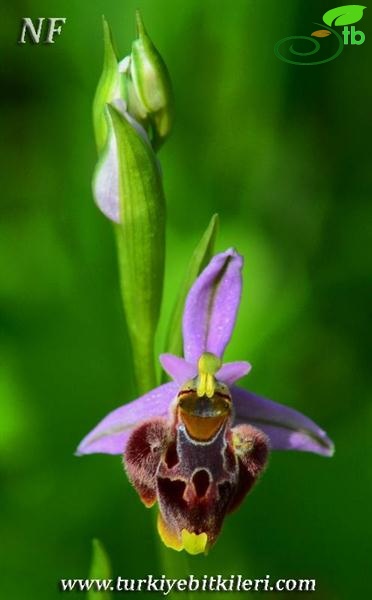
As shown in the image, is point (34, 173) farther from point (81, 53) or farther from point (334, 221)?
point (334, 221)

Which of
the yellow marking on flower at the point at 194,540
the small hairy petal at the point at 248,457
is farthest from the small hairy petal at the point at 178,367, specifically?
the yellow marking on flower at the point at 194,540

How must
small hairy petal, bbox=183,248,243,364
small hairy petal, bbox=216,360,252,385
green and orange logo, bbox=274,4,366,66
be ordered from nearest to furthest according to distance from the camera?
1. small hairy petal, bbox=183,248,243,364
2. small hairy petal, bbox=216,360,252,385
3. green and orange logo, bbox=274,4,366,66

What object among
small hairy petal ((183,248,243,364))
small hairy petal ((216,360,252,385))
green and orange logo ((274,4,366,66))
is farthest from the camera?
green and orange logo ((274,4,366,66))

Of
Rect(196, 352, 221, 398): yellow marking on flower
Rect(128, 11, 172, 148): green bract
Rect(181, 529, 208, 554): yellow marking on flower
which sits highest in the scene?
Rect(128, 11, 172, 148): green bract

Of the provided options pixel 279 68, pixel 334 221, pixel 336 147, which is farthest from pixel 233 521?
pixel 279 68

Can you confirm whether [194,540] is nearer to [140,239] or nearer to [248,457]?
[248,457]

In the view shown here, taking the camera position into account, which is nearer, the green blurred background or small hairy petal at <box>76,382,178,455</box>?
small hairy petal at <box>76,382,178,455</box>

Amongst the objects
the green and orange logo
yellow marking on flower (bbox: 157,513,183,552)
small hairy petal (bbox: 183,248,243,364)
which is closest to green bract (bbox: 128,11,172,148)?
small hairy petal (bbox: 183,248,243,364)

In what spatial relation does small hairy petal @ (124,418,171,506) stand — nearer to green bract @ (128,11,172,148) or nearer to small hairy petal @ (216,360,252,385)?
small hairy petal @ (216,360,252,385)

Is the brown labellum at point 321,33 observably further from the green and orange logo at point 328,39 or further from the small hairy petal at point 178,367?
the small hairy petal at point 178,367

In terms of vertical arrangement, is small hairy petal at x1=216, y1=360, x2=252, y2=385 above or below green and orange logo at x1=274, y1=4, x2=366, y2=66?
below
